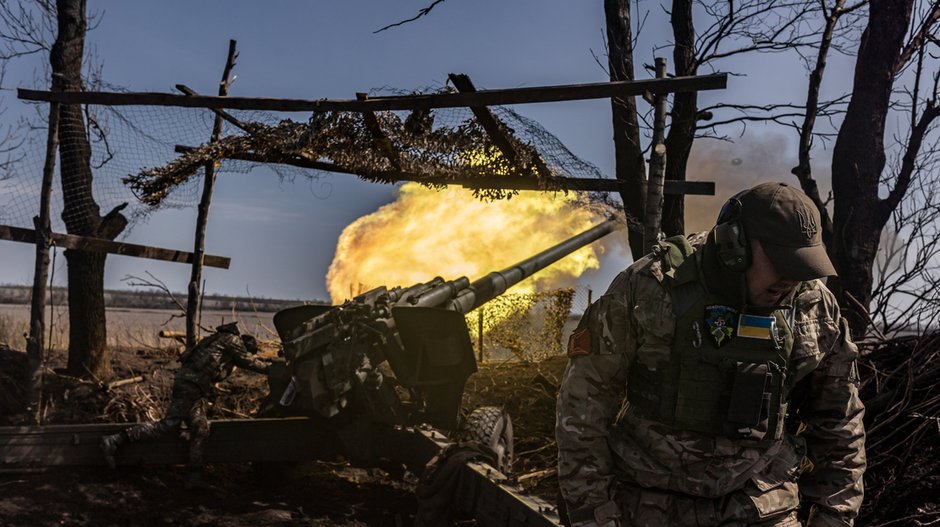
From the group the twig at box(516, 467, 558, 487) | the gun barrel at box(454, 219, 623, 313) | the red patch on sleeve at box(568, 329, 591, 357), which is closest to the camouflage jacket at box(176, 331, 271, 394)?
the gun barrel at box(454, 219, 623, 313)

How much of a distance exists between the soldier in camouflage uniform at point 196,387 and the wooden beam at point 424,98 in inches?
82.6

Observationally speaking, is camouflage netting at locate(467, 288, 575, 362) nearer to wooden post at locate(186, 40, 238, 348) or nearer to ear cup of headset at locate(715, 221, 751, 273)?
wooden post at locate(186, 40, 238, 348)

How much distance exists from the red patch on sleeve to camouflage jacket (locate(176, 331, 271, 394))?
4.94 m

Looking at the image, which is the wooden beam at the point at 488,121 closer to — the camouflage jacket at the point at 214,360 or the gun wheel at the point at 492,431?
the gun wheel at the point at 492,431

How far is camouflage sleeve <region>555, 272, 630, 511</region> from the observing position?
9.28 feet

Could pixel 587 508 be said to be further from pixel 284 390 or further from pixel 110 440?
pixel 110 440

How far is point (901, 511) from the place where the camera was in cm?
496

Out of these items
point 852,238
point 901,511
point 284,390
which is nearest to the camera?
point 901,511

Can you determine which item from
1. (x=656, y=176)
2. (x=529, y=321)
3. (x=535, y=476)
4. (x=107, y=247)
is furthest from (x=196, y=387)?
(x=529, y=321)

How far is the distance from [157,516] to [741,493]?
5221mm

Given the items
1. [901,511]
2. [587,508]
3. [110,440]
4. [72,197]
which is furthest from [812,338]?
[72,197]

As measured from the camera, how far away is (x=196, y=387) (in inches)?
281

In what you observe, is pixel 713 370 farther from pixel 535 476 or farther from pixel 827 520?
pixel 535 476

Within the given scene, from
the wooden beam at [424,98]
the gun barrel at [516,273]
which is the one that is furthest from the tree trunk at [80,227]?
the gun barrel at [516,273]
